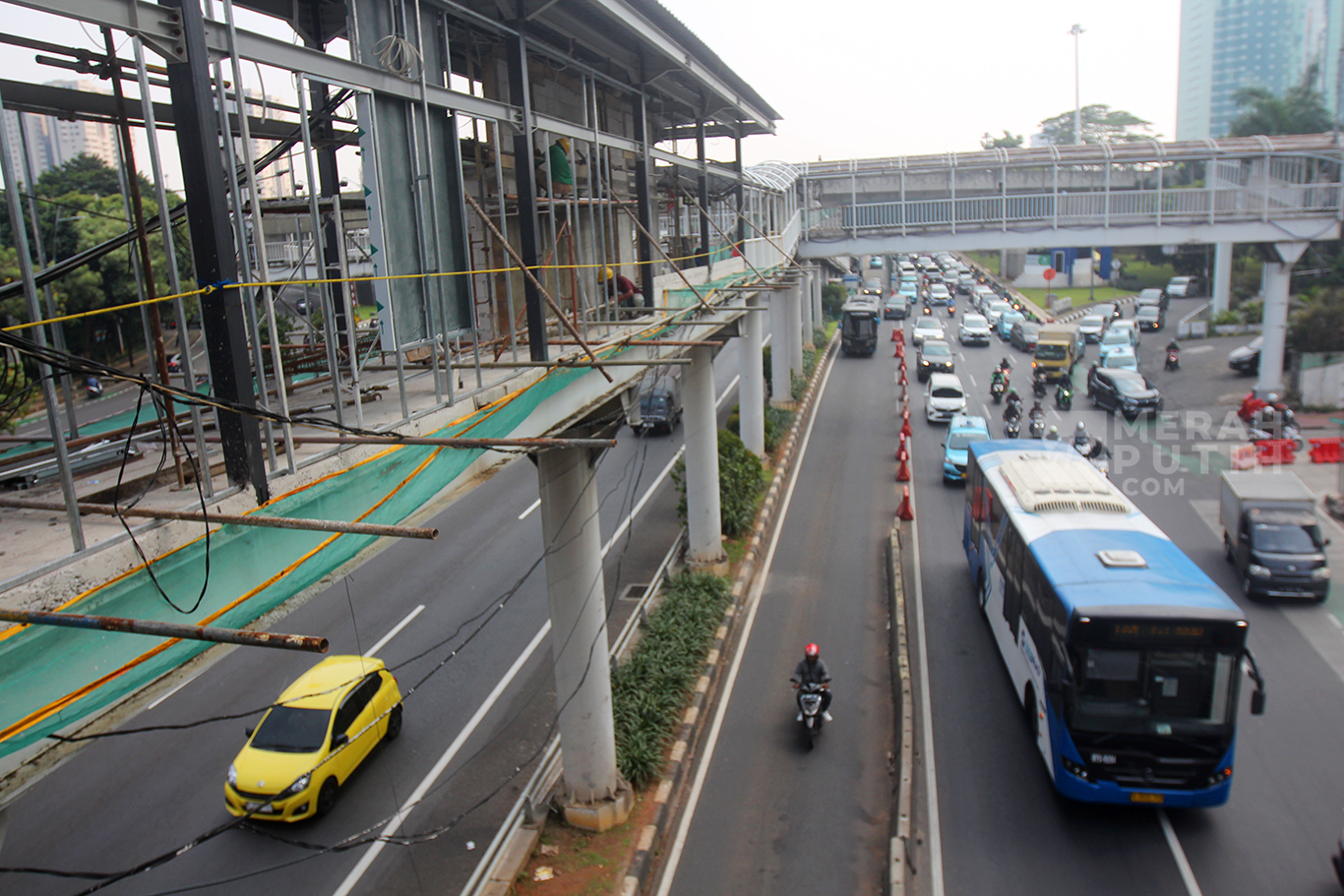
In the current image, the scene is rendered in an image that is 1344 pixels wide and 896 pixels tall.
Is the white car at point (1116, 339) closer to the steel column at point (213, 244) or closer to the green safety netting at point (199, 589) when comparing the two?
the green safety netting at point (199, 589)

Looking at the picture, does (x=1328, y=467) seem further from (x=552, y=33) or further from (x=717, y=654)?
(x=552, y=33)

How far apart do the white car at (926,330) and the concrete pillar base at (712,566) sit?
83.7ft

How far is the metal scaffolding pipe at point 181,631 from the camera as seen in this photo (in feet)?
11.6

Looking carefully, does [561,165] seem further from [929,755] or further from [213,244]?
[929,755]

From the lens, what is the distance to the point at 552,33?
14.0m

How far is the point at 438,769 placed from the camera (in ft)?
36.8

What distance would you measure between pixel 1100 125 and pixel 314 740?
90.3 meters

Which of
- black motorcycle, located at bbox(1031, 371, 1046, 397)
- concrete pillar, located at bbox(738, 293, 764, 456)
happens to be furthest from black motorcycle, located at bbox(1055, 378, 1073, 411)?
concrete pillar, located at bbox(738, 293, 764, 456)

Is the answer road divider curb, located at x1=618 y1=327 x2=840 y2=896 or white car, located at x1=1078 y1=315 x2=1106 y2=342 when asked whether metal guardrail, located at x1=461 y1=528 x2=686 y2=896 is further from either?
white car, located at x1=1078 y1=315 x2=1106 y2=342

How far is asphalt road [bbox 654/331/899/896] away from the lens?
9625mm

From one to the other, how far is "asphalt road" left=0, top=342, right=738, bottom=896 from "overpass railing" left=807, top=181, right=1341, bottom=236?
2216 cm

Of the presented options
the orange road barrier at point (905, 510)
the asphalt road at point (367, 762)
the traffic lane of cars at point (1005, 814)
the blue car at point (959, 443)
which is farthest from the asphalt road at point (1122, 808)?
the blue car at point (959, 443)

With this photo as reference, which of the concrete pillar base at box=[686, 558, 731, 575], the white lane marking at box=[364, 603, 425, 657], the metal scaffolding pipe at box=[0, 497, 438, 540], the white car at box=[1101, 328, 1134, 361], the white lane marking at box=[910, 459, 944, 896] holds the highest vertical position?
the metal scaffolding pipe at box=[0, 497, 438, 540]

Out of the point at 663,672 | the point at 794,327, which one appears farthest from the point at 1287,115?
the point at 663,672
